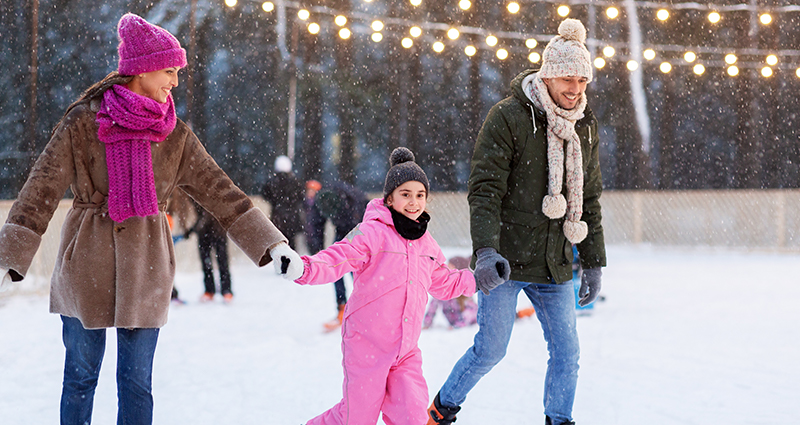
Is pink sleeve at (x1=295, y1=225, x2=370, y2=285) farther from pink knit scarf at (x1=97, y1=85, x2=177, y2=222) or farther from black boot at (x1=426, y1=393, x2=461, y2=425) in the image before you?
black boot at (x1=426, y1=393, x2=461, y2=425)

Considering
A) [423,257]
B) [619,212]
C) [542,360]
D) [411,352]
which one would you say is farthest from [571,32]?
[619,212]

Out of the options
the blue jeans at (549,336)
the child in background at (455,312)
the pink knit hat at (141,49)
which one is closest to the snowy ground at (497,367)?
the child in background at (455,312)

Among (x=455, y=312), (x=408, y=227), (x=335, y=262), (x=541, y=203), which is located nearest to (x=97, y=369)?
(x=335, y=262)

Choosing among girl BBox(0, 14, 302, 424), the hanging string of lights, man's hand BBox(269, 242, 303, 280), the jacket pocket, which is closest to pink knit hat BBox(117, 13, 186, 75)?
girl BBox(0, 14, 302, 424)

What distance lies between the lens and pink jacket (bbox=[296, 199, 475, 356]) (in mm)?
2268

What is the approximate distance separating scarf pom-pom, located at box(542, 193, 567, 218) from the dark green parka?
52mm

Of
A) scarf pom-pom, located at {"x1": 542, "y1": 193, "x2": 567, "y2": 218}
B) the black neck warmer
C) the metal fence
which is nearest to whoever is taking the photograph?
Result: the black neck warmer

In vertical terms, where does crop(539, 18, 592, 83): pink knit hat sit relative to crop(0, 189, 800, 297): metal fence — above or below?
above

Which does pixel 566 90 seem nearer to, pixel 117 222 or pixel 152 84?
pixel 152 84

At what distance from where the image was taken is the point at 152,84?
7.03 feet

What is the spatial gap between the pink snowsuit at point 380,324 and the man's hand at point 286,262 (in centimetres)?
8

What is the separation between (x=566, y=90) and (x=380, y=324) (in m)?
1.10

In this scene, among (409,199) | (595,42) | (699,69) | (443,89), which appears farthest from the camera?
(443,89)

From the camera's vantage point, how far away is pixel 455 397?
8.84 ft
